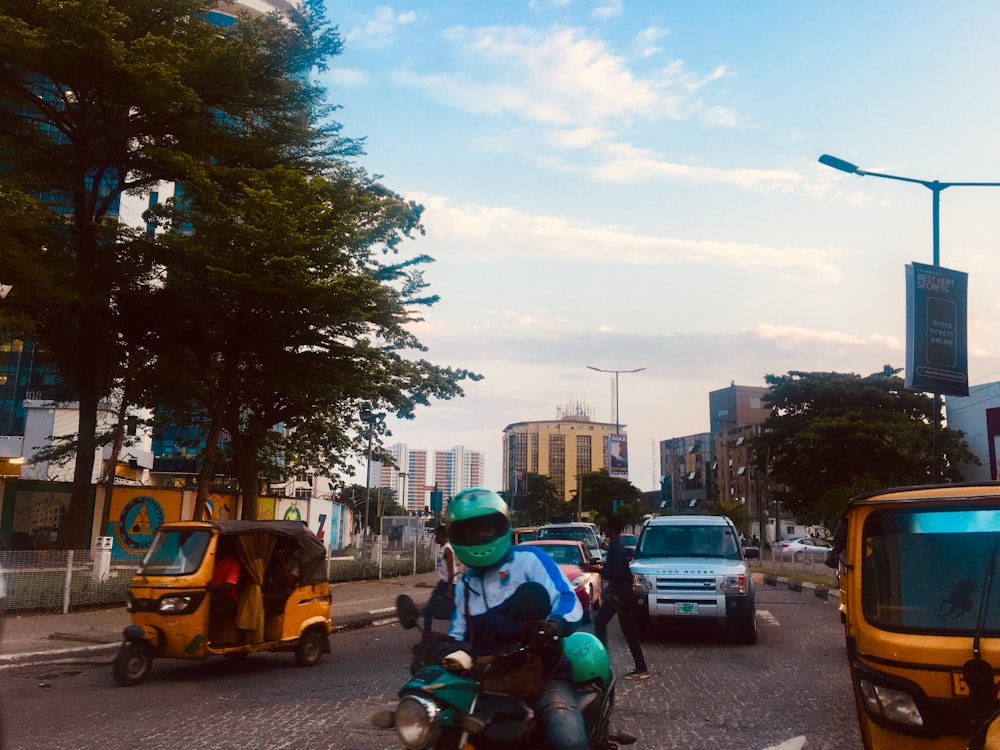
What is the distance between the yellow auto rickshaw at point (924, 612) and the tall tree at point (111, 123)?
16.7 meters

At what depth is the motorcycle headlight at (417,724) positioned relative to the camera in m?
2.99

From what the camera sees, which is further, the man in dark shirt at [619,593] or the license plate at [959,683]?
the man in dark shirt at [619,593]

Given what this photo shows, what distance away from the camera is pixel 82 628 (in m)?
13.6

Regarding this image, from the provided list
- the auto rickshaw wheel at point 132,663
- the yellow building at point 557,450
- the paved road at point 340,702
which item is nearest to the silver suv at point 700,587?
the paved road at point 340,702

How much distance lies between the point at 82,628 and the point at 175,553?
16.4 ft

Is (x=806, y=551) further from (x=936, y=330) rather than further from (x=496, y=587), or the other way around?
(x=496, y=587)

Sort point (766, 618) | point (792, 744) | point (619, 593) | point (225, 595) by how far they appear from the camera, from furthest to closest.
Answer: point (766, 618) → point (619, 593) → point (225, 595) → point (792, 744)

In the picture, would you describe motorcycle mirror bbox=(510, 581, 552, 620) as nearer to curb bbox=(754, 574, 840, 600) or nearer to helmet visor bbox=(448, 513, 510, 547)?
helmet visor bbox=(448, 513, 510, 547)

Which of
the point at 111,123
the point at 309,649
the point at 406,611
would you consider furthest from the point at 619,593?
the point at 111,123

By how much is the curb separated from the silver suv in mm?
9398

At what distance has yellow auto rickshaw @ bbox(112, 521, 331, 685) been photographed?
372 inches

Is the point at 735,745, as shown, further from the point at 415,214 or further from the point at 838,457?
the point at 838,457

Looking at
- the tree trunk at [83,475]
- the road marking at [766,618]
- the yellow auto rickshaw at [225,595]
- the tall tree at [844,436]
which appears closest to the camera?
the yellow auto rickshaw at [225,595]

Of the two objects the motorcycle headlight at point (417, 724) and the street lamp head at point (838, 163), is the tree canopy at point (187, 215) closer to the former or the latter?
the street lamp head at point (838, 163)
